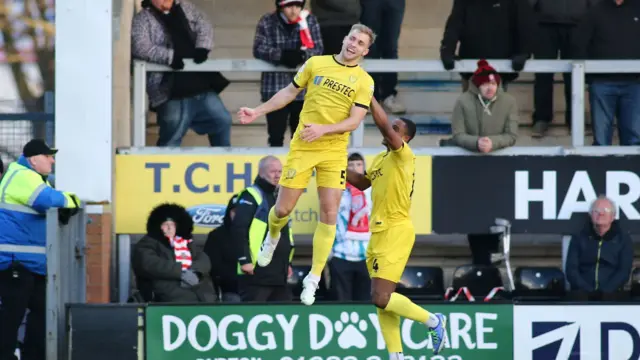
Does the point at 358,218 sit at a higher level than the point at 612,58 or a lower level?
lower

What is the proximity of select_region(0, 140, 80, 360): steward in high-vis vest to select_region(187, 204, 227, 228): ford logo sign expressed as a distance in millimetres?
1668

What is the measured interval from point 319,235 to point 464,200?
3403mm

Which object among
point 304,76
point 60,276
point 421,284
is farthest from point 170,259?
point 304,76

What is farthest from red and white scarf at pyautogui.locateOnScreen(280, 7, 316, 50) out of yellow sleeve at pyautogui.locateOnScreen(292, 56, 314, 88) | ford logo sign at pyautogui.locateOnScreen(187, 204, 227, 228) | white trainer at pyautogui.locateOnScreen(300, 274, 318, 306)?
white trainer at pyautogui.locateOnScreen(300, 274, 318, 306)

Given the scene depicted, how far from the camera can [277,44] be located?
43.5ft

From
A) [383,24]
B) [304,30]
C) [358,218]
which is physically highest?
[383,24]

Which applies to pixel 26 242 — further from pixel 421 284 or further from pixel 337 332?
pixel 421 284

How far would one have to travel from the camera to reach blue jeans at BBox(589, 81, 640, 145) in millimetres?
13516

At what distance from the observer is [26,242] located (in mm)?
11945

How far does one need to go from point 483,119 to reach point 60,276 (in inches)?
159

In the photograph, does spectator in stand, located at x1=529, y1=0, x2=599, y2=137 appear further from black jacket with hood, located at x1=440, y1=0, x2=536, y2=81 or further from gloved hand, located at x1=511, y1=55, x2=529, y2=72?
gloved hand, located at x1=511, y1=55, x2=529, y2=72

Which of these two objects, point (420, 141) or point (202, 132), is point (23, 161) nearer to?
point (202, 132)

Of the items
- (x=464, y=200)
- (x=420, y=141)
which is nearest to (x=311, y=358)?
(x=464, y=200)

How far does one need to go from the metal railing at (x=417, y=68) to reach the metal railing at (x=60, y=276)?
1148 millimetres
